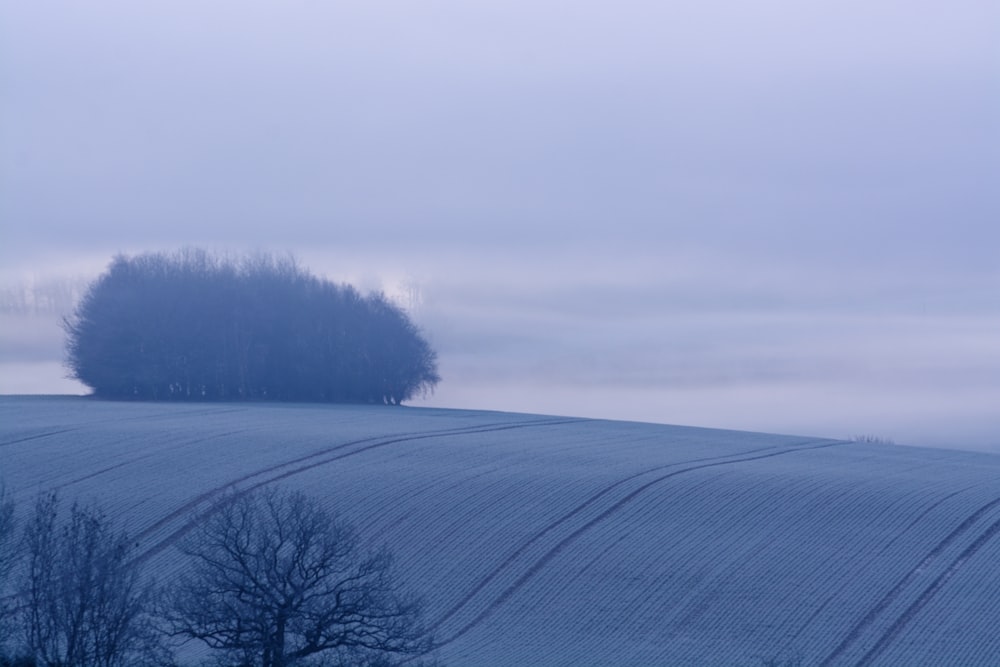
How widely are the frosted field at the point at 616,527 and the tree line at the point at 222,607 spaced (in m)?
2.88

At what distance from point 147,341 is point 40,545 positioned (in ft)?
128

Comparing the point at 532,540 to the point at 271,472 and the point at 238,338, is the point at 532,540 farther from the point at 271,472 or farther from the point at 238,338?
the point at 238,338

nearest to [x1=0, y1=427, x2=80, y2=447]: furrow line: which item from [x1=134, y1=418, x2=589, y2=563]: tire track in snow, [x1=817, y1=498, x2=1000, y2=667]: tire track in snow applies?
[x1=134, y1=418, x2=589, y2=563]: tire track in snow

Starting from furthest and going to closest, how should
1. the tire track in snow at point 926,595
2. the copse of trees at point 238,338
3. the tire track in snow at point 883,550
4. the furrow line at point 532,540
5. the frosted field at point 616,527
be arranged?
1. the copse of trees at point 238,338
2. the furrow line at point 532,540
3. the tire track in snow at point 883,550
4. the frosted field at point 616,527
5. the tire track in snow at point 926,595

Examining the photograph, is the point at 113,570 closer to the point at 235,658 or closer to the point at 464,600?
the point at 235,658

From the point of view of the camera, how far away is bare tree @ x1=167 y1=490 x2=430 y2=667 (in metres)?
12.8

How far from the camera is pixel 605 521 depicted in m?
22.1

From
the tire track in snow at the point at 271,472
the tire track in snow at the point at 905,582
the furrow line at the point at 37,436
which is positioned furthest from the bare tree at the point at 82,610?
the furrow line at the point at 37,436

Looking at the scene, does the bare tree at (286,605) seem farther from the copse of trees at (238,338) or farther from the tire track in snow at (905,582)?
the copse of trees at (238,338)

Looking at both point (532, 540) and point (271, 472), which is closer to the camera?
point (532, 540)

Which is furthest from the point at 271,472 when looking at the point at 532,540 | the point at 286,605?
Result: the point at 286,605

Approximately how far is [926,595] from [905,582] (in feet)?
2.15

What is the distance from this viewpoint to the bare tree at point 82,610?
40.7 ft

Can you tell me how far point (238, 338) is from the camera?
5278 centimetres
